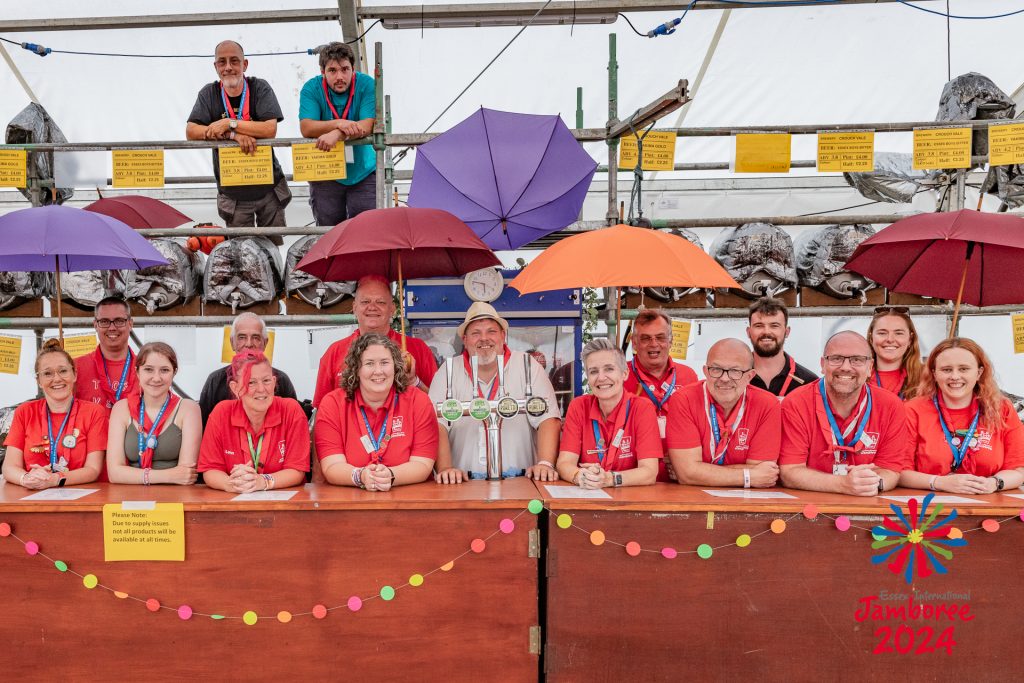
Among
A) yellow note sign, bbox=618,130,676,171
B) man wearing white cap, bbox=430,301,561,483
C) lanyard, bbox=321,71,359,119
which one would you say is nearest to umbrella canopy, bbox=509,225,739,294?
man wearing white cap, bbox=430,301,561,483

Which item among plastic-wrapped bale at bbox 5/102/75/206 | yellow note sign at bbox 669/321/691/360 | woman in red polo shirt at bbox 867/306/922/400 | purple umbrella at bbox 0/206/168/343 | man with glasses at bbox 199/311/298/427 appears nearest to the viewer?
purple umbrella at bbox 0/206/168/343

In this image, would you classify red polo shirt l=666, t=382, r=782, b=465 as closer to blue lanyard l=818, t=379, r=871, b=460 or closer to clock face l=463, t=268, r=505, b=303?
blue lanyard l=818, t=379, r=871, b=460

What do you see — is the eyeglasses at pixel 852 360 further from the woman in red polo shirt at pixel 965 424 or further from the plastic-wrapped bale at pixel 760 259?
the plastic-wrapped bale at pixel 760 259

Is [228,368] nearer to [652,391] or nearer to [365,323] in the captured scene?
[365,323]

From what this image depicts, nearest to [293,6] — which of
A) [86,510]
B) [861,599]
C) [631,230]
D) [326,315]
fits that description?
[326,315]

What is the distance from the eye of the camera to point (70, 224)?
12.0 feet

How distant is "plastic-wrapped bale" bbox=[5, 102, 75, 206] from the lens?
A: 5047mm

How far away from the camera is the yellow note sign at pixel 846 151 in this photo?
4.82 m

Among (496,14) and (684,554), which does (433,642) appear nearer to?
(684,554)

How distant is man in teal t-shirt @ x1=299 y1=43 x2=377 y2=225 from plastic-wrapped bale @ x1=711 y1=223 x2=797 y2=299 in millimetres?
2369

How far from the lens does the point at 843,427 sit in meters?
3.24

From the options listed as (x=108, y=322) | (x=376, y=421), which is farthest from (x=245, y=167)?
(x=376, y=421)

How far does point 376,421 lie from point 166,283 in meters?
2.38

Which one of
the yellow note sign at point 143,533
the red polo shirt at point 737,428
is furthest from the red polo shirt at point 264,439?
the red polo shirt at point 737,428
